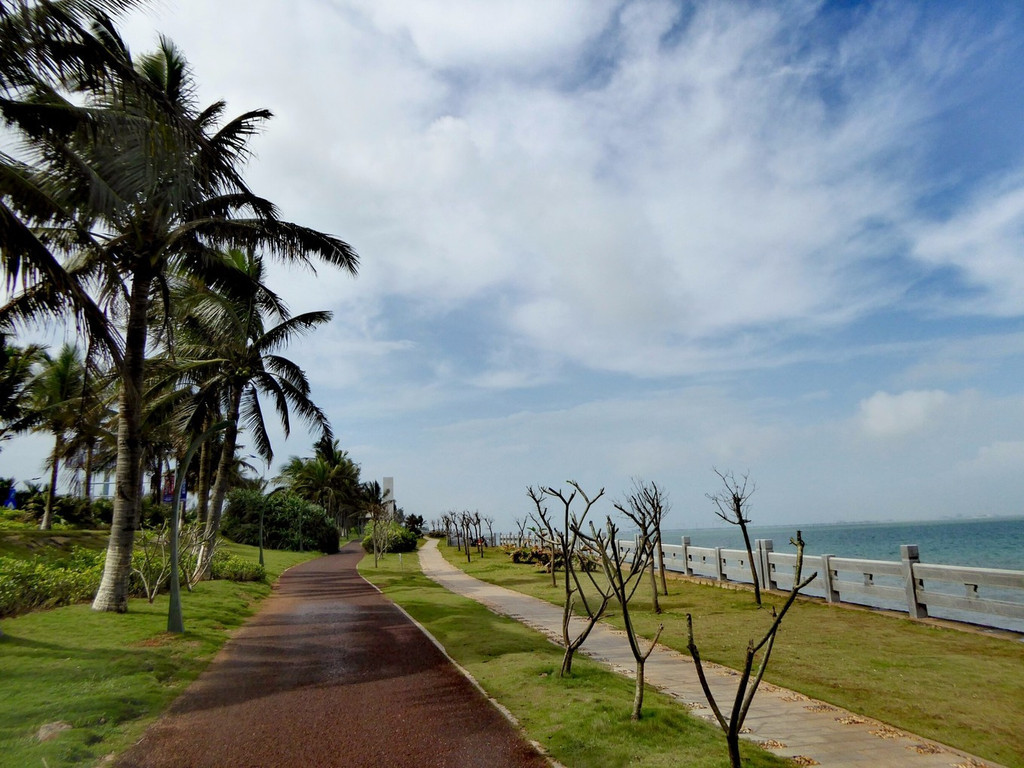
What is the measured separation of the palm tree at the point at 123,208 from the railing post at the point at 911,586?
45.4 ft

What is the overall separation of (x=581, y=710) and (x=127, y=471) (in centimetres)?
1063

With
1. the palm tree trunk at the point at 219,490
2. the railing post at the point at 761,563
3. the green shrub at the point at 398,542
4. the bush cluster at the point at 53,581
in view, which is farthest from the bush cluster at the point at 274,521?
the railing post at the point at 761,563

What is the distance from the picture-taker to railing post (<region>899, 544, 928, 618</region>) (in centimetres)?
1202

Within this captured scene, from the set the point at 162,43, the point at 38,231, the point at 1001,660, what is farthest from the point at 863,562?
the point at 162,43

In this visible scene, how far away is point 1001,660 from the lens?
8969mm

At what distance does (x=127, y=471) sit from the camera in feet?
42.1

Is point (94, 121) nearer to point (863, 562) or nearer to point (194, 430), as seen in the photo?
point (194, 430)

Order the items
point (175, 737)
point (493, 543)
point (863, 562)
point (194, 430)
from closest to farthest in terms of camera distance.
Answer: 1. point (175, 737)
2. point (863, 562)
3. point (194, 430)
4. point (493, 543)

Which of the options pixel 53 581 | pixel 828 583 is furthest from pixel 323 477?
pixel 828 583

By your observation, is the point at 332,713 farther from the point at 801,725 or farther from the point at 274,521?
the point at 274,521

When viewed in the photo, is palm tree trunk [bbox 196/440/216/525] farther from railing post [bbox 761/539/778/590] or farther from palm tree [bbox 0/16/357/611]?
railing post [bbox 761/539/778/590]

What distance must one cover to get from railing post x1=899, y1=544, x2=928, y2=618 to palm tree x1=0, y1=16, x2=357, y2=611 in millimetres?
13833

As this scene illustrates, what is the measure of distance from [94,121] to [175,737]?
7811 mm

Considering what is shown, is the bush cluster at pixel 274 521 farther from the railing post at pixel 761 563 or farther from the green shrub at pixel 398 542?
the railing post at pixel 761 563
